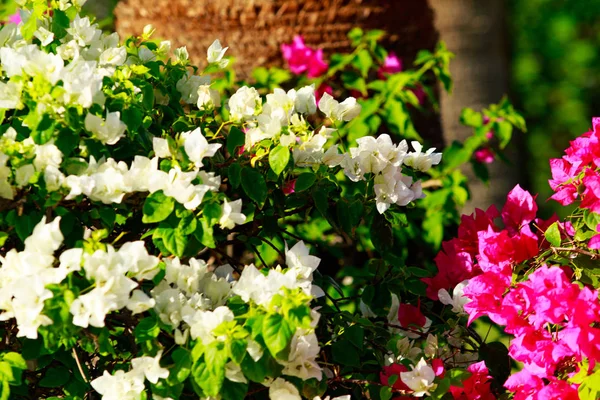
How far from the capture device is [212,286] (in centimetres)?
161

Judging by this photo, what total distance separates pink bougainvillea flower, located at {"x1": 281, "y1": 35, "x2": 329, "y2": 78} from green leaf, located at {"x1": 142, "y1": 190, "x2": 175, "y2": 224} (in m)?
1.82

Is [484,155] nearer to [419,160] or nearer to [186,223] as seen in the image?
[419,160]

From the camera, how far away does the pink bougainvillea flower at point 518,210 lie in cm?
185

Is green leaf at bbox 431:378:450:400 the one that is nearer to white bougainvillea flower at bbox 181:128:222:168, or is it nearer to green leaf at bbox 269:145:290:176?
green leaf at bbox 269:145:290:176

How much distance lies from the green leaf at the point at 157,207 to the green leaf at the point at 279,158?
215 mm

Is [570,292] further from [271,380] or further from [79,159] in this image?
[79,159]

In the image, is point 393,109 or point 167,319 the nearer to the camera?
point 167,319

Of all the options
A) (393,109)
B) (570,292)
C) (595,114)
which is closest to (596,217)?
(570,292)

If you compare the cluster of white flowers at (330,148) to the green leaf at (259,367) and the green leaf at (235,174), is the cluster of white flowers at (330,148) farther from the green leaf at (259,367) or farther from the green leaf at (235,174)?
the green leaf at (259,367)

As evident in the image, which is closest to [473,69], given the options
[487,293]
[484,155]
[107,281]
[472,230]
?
[484,155]

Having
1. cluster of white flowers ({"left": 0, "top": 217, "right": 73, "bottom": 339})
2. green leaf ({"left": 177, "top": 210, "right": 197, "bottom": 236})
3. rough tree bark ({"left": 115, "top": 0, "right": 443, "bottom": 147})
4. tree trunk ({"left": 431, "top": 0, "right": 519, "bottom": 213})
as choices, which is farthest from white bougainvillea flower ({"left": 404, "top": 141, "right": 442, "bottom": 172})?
tree trunk ({"left": 431, "top": 0, "right": 519, "bottom": 213})

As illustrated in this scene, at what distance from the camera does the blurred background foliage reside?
8.15 metres

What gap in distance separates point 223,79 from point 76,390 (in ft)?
5.47

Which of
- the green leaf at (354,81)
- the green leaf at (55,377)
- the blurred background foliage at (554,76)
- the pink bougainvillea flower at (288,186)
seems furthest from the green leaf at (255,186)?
the blurred background foliage at (554,76)
